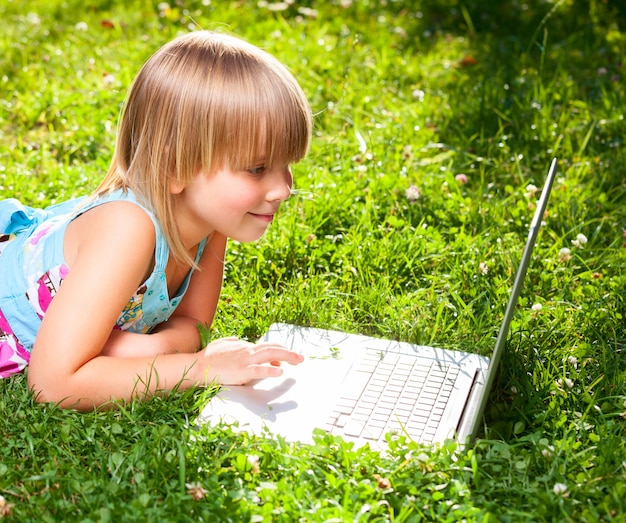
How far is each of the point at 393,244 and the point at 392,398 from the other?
886mm

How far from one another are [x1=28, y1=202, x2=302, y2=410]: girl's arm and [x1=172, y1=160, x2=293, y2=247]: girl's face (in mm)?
140

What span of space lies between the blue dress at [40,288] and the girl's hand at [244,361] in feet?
0.79

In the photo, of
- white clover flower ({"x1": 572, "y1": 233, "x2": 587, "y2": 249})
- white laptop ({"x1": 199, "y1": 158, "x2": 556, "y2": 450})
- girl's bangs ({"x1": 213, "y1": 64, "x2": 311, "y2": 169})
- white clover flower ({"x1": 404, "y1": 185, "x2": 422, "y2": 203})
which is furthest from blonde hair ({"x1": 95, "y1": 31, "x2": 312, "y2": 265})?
white clover flower ({"x1": 572, "y1": 233, "x2": 587, "y2": 249})

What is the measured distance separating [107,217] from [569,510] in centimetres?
126

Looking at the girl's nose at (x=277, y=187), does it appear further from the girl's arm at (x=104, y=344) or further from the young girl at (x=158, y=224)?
the girl's arm at (x=104, y=344)

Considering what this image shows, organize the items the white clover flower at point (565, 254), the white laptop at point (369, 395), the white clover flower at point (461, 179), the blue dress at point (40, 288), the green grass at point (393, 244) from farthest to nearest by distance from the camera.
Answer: the white clover flower at point (461, 179) < the white clover flower at point (565, 254) < the blue dress at point (40, 288) < the white laptop at point (369, 395) < the green grass at point (393, 244)

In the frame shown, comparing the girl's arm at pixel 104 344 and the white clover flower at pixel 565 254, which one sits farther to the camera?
the white clover flower at pixel 565 254

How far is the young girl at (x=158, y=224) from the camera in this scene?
2131mm

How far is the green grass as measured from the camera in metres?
1.92

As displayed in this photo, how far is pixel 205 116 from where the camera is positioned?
7.07ft

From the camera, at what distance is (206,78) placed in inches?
85.7

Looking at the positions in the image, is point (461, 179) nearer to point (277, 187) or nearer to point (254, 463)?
point (277, 187)

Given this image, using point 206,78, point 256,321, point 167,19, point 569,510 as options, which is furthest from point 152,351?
point 167,19

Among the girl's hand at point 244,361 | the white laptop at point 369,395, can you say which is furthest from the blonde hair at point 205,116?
the white laptop at point 369,395
